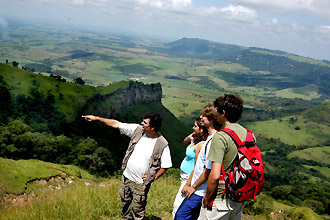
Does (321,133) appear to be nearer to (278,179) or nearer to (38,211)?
(278,179)

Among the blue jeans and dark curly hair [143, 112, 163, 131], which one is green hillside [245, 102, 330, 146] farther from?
the blue jeans

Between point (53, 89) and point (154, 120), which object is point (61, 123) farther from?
point (154, 120)

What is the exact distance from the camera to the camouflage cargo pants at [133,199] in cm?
483

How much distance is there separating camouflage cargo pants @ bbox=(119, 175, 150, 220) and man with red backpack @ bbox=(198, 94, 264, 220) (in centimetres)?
169

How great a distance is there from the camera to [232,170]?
3.37 meters

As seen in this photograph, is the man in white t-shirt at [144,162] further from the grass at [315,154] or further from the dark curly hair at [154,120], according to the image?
the grass at [315,154]

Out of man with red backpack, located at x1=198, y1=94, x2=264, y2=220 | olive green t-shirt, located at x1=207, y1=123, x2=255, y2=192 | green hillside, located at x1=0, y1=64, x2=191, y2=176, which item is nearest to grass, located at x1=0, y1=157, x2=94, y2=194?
green hillside, located at x1=0, y1=64, x2=191, y2=176

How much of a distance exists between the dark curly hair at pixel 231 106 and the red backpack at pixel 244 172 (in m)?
0.32

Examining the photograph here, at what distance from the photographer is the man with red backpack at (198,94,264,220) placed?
10.7 feet

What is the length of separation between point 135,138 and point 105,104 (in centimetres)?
5679

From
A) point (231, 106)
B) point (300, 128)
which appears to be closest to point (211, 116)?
point (231, 106)

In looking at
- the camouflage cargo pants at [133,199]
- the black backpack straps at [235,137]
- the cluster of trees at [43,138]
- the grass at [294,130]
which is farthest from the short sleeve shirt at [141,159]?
the grass at [294,130]

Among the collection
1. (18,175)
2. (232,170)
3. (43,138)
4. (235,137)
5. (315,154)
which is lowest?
(315,154)

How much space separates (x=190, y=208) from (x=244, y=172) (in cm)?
132
